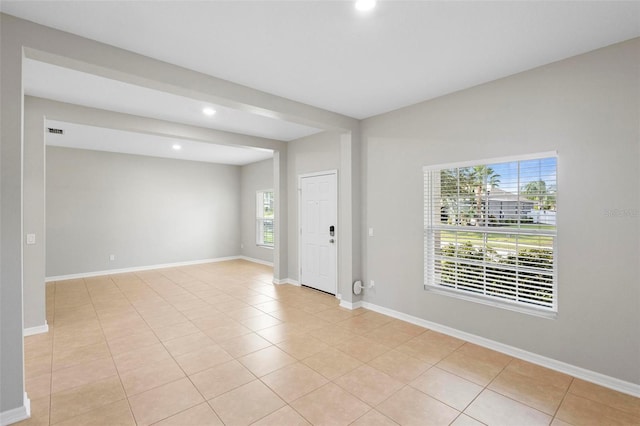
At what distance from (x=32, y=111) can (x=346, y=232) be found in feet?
13.8

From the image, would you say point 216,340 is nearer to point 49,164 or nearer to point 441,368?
point 441,368


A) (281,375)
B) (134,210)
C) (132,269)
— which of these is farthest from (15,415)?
(134,210)

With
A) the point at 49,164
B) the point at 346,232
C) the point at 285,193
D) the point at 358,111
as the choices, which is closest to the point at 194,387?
the point at 346,232

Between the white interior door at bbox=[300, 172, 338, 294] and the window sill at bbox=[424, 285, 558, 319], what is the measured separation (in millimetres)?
1848

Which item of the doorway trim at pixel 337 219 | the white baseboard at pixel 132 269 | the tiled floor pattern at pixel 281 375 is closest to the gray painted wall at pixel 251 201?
the white baseboard at pixel 132 269

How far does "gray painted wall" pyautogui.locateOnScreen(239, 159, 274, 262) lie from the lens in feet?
25.9

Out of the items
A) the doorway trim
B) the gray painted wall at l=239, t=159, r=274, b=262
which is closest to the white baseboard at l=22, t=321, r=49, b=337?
the doorway trim

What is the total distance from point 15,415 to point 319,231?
404cm

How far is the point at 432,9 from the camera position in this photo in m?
2.04

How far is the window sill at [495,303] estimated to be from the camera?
9.27 feet

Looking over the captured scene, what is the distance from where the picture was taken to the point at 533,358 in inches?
113

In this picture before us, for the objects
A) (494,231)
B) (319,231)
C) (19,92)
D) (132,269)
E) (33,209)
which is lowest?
(132,269)

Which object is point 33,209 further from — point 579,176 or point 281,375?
point 579,176

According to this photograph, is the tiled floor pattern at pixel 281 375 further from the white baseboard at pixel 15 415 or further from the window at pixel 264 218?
the window at pixel 264 218
